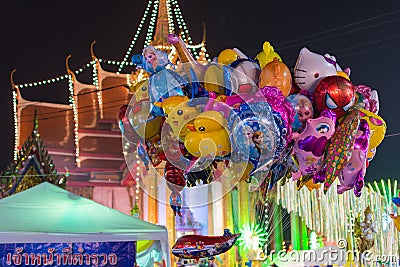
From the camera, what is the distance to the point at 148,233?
491cm

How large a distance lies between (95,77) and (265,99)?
43.1ft

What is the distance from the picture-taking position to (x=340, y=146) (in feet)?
13.4

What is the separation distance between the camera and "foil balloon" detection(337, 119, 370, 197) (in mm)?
4270

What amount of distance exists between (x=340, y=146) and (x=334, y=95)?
37 cm

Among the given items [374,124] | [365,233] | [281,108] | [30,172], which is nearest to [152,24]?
[30,172]

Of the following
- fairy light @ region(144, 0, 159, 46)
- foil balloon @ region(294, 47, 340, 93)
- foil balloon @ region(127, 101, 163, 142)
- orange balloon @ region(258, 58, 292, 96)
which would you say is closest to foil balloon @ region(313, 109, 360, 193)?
foil balloon @ region(294, 47, 340, 93)

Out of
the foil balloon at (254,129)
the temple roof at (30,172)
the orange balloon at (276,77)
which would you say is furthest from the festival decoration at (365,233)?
the foil balloon at (254,129)

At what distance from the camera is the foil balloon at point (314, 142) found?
412 cm

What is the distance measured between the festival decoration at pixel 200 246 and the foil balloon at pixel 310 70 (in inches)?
82.0

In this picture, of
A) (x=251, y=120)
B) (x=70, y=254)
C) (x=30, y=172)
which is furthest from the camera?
(x=30, y=172)

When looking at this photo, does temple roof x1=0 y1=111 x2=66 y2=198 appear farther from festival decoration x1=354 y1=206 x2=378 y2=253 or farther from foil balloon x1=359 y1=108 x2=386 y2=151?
foil balloon x1=359 y1=108 x2=386 y2=151

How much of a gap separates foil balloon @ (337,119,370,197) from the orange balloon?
621mm

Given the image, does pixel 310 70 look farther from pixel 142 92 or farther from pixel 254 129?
pixel 142 92

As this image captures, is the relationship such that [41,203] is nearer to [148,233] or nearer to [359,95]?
[148,233]
